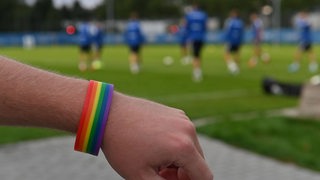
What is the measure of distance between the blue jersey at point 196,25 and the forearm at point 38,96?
17.6m

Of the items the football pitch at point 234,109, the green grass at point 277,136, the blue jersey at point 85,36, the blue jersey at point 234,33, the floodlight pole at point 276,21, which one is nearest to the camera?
the green grass at point 277,136

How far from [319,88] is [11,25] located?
64.6 metres

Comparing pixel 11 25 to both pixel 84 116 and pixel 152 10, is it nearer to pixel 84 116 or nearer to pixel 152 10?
pixel 152 10

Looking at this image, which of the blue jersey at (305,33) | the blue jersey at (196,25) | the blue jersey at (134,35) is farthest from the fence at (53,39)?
the blue jersey at (196,25)

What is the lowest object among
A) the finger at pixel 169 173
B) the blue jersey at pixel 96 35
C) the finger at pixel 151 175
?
the blue jersey at pixel 96 35

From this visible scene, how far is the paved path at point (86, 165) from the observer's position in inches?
250

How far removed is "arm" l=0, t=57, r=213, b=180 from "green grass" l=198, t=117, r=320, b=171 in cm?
555

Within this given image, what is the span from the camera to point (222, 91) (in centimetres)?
1458

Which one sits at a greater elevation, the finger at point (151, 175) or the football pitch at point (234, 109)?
the finger at point (151, 175)

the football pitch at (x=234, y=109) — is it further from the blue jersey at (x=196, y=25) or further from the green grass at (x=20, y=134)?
the blue jersey at (x=196, y=25)

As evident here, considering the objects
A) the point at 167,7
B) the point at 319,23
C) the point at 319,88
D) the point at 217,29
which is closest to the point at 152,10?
the point at 167,7

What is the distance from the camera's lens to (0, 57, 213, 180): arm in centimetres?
146

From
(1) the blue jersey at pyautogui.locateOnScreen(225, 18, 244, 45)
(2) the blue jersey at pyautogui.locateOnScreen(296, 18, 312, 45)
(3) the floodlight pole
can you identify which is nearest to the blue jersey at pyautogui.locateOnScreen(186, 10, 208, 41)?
(1) the blue jersey at pyautogui.locateOnScreen(225, 18, 244, 45)

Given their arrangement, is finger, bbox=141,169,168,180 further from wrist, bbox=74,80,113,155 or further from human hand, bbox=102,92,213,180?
wrist, bbox=74,80,113,155
